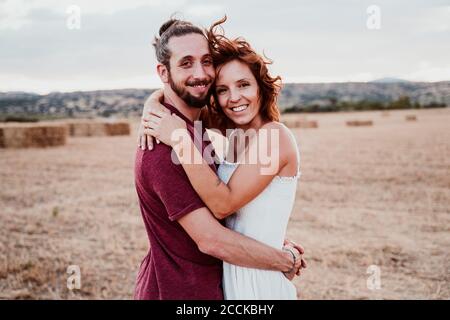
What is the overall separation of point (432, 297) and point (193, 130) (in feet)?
12.9

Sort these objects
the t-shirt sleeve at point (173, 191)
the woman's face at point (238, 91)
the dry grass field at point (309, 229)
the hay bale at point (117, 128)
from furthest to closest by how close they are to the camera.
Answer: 1. the hay bale at point (117, 128)
2. the dry grass field at point (309, 229)
3. the woman's face at point (238, 91)
4. the t-shirt sleeve at point (173, 191)

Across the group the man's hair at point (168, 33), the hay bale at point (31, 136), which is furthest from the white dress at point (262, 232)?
the hay bale at point (31, 136)

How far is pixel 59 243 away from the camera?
7.31 metres

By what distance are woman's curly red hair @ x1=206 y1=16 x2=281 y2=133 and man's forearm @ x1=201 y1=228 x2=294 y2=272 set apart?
74 cm

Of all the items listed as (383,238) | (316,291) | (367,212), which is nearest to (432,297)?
(316,291)

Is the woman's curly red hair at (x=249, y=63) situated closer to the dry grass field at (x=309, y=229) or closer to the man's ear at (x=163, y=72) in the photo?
the man's ear at (x=163, y=72)

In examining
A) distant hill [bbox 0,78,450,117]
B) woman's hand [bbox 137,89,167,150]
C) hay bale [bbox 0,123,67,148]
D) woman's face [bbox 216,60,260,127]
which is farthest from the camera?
distant hill [bbox 0,78,450,117]

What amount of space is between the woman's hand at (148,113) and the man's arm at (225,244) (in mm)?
378

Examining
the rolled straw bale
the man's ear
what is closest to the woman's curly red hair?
the man's ear

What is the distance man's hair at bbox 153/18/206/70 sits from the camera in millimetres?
2678

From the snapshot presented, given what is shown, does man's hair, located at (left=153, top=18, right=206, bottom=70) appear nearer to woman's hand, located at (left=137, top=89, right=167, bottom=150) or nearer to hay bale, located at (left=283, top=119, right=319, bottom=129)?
woman's hand, located at (left=137, top=89, right=167, bottom=150)

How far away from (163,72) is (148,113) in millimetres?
218

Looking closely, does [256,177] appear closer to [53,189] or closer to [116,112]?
[53,189]

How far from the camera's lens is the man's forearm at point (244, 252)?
242cm
